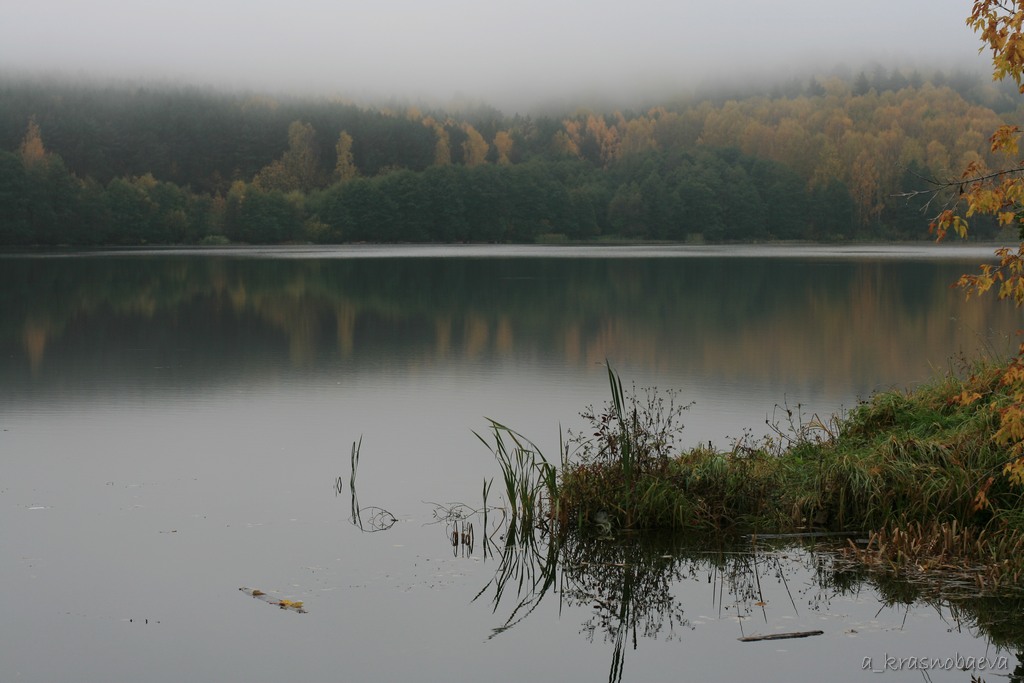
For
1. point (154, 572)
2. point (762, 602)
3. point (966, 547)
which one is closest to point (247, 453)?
point (154, 572)

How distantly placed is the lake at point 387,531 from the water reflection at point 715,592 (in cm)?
2

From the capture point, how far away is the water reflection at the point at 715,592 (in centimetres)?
791

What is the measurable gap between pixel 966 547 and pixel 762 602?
5.90 ft

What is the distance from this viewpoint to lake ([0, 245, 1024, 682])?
7641mm

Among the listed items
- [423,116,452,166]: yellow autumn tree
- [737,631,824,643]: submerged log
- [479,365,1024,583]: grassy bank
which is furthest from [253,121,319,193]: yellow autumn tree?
[737,631,824,643]: submerged log

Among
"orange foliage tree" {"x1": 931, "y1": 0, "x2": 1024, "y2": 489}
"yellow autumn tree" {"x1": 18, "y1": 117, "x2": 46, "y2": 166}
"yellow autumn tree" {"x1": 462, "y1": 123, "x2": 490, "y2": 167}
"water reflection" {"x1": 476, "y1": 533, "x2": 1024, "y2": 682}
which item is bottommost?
"water reflection" {"x1": 476, "y1": 533, "x2": 1024, "y2": 682}

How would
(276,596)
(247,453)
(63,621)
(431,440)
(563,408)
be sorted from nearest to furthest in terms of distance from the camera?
(63,621) → (276,596) → (247,453) → (431,440) → (563,408)

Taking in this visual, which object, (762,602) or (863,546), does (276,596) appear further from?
(863,546)

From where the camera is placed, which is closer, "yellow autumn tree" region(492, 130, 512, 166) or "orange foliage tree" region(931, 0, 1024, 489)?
"orange foliage tree" region(931, 0, 1024, 489)

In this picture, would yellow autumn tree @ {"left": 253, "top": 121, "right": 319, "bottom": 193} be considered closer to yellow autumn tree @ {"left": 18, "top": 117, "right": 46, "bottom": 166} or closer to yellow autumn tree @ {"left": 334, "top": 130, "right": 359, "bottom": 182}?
yellow autumn tree @ {"left": 334, "top": 130, "right": 359, "bottom": 182}

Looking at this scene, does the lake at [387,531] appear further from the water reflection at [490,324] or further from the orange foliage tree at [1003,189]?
the orange foliage tree at [1003,189]

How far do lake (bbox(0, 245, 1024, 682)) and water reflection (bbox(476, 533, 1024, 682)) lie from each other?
0.02 m

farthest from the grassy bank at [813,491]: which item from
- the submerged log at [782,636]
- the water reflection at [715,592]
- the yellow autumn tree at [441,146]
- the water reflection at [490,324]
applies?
the yellow autumn tree at [441,146]

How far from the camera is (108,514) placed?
1102cm
